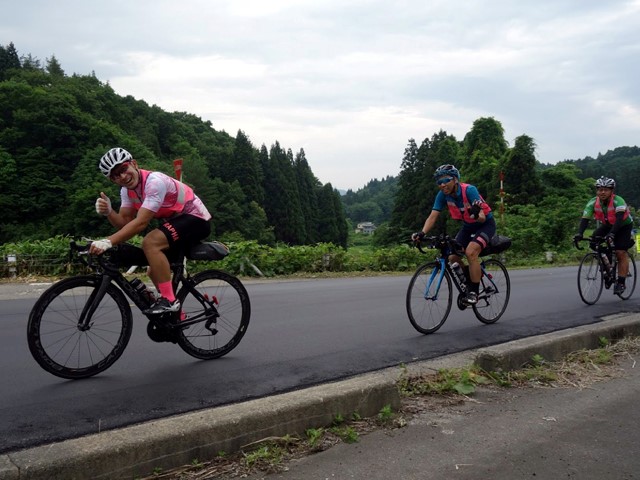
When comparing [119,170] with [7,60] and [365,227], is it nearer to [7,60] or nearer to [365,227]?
[7,60]

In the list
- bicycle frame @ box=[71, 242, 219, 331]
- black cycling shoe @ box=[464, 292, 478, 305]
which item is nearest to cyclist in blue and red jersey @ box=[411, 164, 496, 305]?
black cycling shoe @ box=[464, 292, 478, 305]

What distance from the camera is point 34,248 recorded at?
1638cm

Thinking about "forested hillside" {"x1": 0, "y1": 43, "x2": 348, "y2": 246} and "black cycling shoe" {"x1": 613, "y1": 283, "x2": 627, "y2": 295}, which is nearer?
"black cycling shoe" {"x1": 613, "y1": 283, "x2": 627, "y2": 295}

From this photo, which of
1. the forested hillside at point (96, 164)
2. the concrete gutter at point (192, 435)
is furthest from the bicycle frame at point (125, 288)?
the forested hillside at point (96, 164)

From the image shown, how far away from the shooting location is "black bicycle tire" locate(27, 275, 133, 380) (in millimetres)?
4234

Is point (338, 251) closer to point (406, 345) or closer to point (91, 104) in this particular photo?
point (406, 345)

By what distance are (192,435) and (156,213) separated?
7.30 ft

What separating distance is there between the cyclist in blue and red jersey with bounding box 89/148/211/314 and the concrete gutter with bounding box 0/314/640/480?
1.58 meters

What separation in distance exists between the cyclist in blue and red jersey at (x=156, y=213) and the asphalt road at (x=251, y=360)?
28.2 inches

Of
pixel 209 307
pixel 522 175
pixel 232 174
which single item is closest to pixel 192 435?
pixel 209 307

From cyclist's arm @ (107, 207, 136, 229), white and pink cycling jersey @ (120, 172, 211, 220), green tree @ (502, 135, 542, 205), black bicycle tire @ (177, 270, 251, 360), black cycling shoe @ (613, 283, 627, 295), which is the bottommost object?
black cycling shoe @ (613, 283, 627, 295)

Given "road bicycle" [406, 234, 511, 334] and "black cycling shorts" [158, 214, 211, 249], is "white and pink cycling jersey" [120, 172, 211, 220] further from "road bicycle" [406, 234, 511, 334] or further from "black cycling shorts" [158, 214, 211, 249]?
"road bicycle" [406, 234, 511, 334]

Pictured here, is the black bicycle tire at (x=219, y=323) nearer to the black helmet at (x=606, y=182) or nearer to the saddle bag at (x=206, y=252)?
the saddle bag at (x=206, y=252)

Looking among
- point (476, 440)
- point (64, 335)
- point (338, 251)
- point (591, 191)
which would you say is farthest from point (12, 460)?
point (591, 191)
